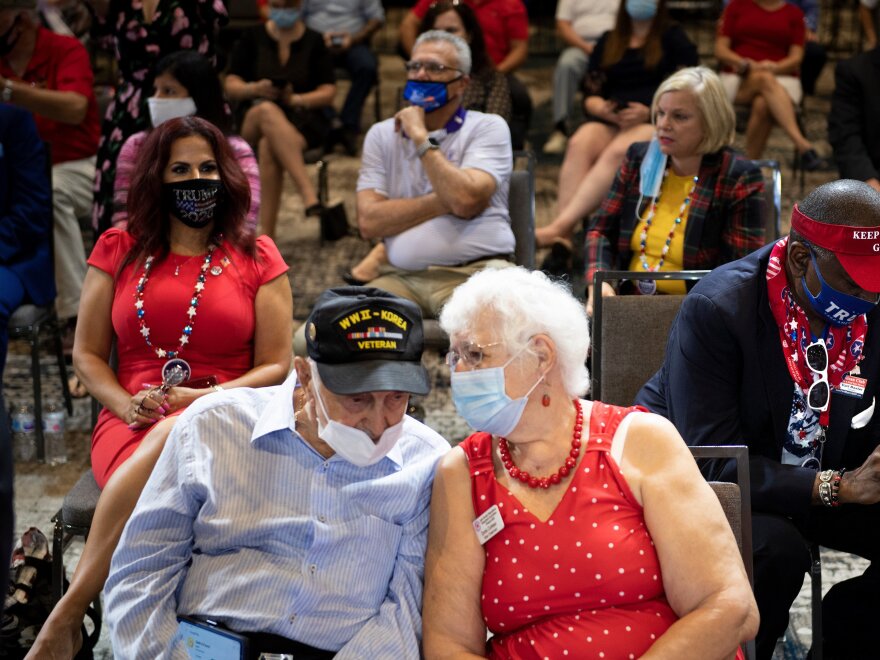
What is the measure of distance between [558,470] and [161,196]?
1.71 m

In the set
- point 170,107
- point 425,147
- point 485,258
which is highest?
point 170,107

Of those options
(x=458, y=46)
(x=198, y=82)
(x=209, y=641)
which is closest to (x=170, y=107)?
(x=198, y=82)

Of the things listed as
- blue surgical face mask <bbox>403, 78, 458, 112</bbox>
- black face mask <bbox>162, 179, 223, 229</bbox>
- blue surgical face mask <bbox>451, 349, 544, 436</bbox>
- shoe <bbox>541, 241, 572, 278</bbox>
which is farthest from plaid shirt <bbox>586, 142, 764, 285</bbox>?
blue surgical face mask <bbox>451, 349, 544, 436</bbox>

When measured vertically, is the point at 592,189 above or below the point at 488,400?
below

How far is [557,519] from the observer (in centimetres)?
240

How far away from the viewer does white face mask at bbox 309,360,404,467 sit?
235 cm

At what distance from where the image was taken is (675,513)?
233 centimetres

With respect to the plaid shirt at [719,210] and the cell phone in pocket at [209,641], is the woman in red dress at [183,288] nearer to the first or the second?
the cell phone in pocket at [209,641]

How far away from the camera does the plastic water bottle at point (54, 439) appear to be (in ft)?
15.5

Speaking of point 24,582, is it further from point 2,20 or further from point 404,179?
point 2,20

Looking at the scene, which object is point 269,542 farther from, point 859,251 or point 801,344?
point 859,251

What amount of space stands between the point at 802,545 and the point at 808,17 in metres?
6.17

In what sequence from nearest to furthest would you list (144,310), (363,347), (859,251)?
1. (363,347)
2. (859,251)
3. (144,310)

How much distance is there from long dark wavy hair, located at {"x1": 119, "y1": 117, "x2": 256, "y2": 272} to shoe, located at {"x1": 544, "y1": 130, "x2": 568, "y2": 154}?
4942mm
